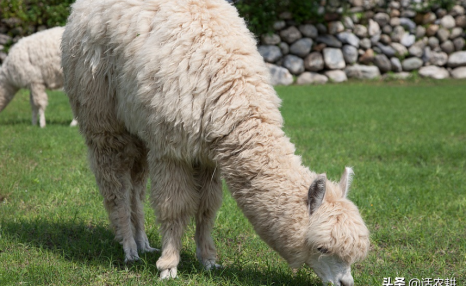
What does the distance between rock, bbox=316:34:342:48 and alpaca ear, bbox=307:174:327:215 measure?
16.6 m

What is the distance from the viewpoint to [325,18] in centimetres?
1961

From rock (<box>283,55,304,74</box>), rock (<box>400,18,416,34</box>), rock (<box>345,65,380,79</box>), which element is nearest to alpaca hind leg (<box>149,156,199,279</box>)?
rock (<box>283,55,304,74</box>)

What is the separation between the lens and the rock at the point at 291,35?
19.2 meters

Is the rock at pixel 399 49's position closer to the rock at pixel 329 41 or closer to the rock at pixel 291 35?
the rock at pixel 329 41

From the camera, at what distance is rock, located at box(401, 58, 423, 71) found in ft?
64.4

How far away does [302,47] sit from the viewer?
1906 centimetres

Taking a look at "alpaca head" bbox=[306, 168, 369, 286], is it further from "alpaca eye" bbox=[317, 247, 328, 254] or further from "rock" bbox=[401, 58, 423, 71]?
"rock" bbox=[401, 58, 423, 71]

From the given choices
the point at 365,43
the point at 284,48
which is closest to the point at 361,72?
the point at 365,43

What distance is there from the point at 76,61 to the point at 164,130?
124cm

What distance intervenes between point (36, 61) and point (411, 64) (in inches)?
536

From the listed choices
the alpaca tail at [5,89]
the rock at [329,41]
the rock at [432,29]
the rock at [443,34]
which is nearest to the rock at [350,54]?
the rock at [329,41]

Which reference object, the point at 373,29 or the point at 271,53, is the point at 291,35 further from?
the point at 373,29

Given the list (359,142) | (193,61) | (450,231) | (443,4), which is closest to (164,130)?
(193,61)

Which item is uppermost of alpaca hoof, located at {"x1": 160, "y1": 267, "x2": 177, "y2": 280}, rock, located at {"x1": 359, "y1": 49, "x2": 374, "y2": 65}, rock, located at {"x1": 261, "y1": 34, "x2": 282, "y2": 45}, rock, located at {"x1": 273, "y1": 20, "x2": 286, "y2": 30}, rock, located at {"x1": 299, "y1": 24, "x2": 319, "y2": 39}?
alpaca hoof, located at {"x1": 160, "y1": 267, "x2": 177, "y2": 280}
